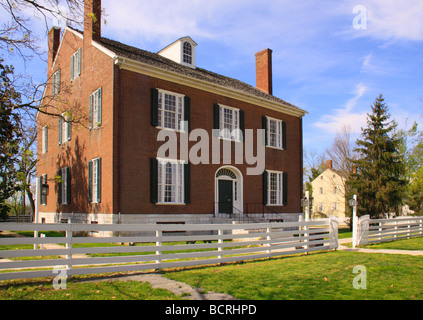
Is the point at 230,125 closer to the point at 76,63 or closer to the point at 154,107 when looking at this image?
the point at 154,107

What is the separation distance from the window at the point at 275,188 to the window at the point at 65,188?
11.7m

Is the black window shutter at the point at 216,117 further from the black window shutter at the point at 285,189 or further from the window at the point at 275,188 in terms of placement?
the black window shutter at the point at 285,189

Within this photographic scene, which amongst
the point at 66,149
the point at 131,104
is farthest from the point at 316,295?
the point at 66,149

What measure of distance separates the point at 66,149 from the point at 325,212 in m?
45.4

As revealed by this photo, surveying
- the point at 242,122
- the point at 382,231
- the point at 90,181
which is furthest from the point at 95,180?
the point at 382,231

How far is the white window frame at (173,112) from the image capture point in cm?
1838

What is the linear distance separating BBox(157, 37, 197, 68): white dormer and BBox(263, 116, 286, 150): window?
19.3 ft

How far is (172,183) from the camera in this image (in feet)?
60.7

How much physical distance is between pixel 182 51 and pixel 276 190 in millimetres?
10296

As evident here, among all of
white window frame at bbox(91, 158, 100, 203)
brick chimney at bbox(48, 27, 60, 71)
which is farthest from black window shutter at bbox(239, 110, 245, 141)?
brick chimney at bbox(48, 27, 60, 71)

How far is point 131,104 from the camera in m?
17.3

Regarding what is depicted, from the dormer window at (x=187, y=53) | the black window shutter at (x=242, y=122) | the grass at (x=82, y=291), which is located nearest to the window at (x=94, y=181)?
the black window shutter at (x=242, y=122)

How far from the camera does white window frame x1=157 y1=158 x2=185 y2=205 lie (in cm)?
1798
